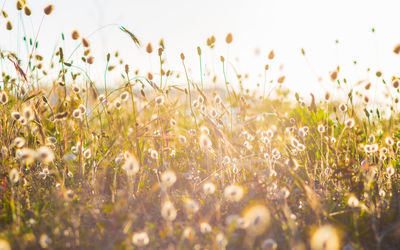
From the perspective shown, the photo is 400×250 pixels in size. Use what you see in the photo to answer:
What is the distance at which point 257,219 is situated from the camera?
132 centimetres

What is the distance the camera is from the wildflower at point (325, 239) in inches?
47.7

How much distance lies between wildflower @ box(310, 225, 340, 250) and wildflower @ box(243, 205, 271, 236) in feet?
0.66

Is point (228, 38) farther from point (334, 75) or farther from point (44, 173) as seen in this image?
point (44, 173)

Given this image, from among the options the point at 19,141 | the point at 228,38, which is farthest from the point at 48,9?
the point at 228,38

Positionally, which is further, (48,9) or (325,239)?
(48,9)

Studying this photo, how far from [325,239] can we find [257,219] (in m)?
0.26

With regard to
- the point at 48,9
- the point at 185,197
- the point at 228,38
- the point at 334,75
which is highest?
the point at 48,9

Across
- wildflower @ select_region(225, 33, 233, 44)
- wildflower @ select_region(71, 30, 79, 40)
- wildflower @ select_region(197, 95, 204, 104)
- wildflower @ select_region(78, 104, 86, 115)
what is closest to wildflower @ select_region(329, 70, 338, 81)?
wildflower @ select_region(225, 33, 233, 44)

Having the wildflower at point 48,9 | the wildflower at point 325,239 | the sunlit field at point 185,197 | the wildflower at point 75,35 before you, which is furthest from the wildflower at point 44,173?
the wildflower at point 325,239

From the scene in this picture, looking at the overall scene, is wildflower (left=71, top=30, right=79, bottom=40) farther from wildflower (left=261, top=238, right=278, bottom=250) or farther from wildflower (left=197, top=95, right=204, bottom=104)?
wildflower (left=261, top=238, right=278, bottom=250)

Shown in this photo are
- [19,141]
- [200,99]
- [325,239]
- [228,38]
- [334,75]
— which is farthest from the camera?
[200,99]

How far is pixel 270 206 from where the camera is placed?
5.03 feet

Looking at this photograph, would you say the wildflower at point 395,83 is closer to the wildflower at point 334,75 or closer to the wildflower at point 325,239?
the wildflower at point 334,75

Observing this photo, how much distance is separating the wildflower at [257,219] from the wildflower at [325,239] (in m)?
0.20
